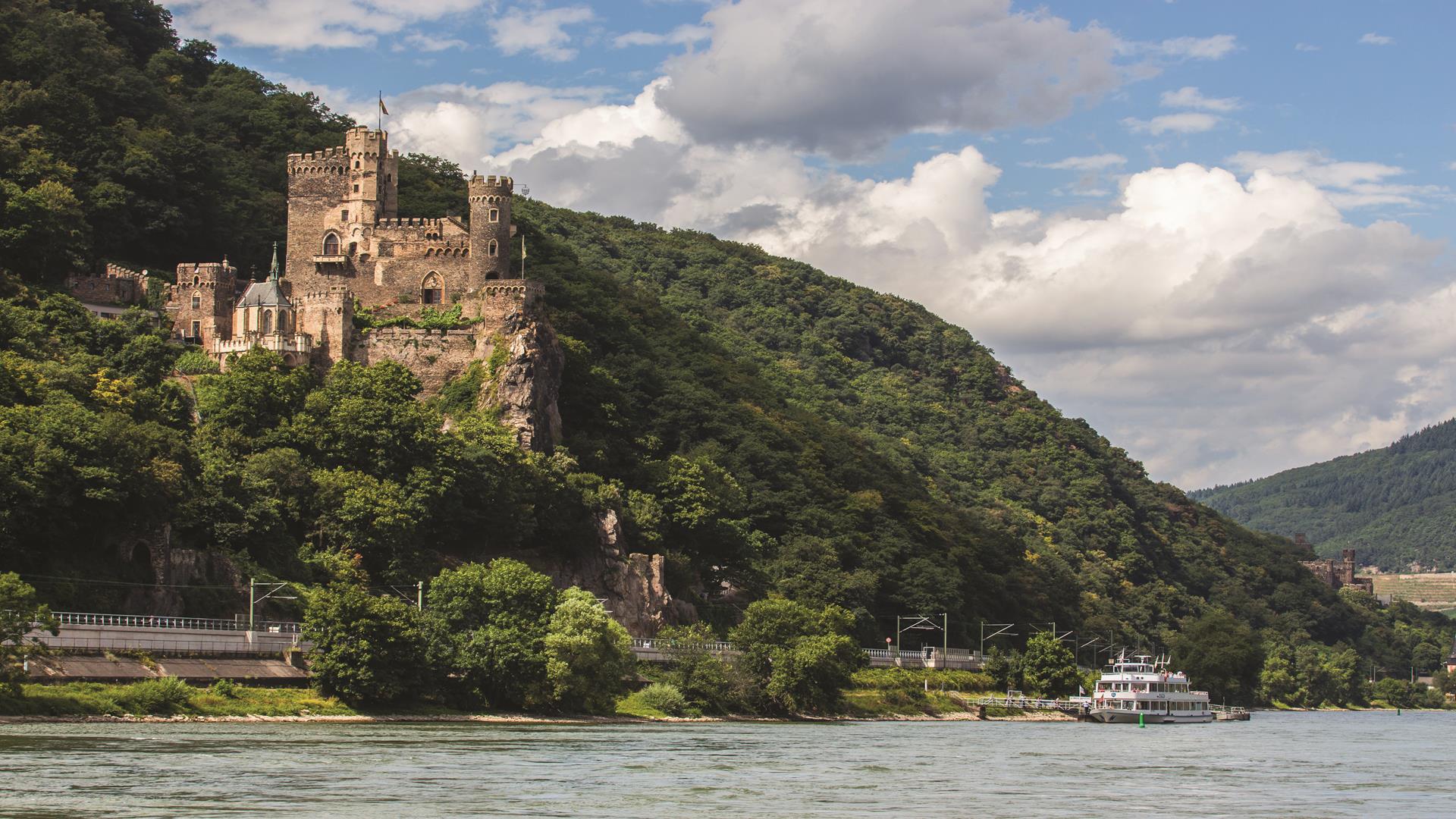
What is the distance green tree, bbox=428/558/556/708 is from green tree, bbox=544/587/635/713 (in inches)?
27.3

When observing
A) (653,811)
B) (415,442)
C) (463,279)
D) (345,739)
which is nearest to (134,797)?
(653,811)

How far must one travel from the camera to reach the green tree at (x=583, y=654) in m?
91.5

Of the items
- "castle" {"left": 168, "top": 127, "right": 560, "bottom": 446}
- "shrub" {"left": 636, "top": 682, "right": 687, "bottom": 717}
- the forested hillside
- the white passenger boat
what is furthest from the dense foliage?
the white passenger boat

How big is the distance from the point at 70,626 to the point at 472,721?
63.6 feet

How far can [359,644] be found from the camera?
83625 millimetres

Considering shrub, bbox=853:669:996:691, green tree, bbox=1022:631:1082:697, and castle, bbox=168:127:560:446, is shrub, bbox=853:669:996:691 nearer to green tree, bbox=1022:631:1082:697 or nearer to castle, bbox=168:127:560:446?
green tree, bbox=1022:631:1082:697

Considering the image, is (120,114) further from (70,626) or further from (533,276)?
(70,626)

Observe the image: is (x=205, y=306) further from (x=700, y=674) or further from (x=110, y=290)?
(x=700, y=674)

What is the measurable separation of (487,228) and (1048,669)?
55.9 meters

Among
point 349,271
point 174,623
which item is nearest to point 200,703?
point 174,623

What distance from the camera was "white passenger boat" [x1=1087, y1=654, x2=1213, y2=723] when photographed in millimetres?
139000

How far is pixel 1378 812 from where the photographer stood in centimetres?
6241

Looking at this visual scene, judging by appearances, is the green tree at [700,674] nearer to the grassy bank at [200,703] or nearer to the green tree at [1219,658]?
the grassy bank at [200,703]

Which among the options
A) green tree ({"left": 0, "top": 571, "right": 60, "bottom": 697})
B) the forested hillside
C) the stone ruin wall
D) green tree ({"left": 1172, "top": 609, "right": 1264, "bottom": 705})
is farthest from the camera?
green tree ({"left": 1172, "top": 609, "right": 1264, "bottom": 705})
